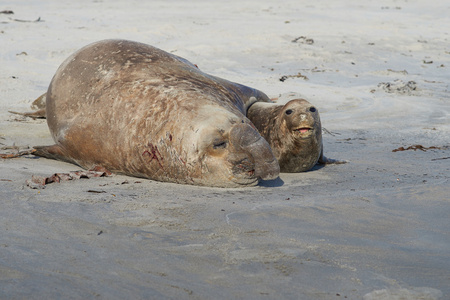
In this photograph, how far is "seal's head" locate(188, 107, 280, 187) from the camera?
4.23 meters

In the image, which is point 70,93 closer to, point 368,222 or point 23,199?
point 23,199

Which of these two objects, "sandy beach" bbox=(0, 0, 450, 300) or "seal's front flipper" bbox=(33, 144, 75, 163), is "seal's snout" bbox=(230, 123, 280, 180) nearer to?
"sandy beach" bbox=(0, 0, 450, 300)

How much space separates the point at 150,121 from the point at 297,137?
1.32m

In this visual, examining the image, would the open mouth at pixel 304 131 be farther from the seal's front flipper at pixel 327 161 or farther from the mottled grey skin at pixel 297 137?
the seal's front flipper at pixel 327 161

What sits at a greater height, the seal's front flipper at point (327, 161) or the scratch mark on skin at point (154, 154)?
the scratch mark on skin at point (154, 154)

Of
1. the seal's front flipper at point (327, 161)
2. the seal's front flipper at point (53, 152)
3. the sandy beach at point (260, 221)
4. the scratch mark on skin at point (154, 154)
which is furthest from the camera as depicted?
the seal's front flipper at point (327, 161)

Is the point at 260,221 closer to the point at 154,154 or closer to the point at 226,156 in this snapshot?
the point at 226,156

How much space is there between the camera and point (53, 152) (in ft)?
16.5

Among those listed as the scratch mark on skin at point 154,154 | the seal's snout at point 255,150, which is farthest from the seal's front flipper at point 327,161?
the scratch mark on skin at point 154,154

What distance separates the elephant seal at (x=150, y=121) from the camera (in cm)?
426

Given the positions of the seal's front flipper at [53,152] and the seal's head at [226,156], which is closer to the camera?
the seal's head at [226,156]

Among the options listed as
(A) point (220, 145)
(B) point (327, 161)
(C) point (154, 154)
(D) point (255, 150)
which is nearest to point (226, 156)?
(A) point (220, 145)

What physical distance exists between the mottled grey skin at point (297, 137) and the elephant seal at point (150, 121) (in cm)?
44

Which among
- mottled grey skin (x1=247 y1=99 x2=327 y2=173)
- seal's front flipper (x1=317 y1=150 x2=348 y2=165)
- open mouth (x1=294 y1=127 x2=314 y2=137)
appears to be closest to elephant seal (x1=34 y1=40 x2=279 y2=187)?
mottled grey skin (x1=247 y1=99 x2=327 y2=173)
